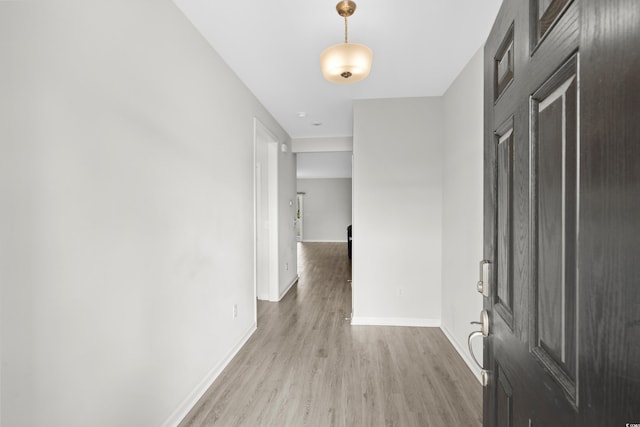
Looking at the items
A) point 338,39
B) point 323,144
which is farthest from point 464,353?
point 323,144

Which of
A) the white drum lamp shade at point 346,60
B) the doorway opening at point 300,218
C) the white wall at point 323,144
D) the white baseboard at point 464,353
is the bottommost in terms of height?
the white baseboard at point 464,353

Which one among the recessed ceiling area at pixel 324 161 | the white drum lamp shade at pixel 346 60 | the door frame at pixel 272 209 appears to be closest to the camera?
the white drum lamp shade at pixel 346 60

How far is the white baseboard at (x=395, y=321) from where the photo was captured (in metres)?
→ 3.36

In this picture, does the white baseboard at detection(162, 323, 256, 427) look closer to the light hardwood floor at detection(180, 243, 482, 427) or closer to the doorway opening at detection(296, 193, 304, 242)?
the light hardwood floor at detection(180, 243, 482, 427)

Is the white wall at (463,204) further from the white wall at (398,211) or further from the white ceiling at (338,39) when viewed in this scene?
the white ceiling at (338,39)

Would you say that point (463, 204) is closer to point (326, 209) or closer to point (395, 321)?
point (395, 321)

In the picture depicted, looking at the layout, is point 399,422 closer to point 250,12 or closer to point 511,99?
point 511,99

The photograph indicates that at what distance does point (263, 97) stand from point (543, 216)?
3200mm

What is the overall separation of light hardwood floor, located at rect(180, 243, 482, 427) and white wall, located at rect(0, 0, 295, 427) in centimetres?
30

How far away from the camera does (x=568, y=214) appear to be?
1.73 ft

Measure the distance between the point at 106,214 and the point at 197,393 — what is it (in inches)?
56.7

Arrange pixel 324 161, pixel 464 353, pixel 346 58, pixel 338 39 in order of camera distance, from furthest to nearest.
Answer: pixel 324 161, pixel 464 353, pixel 338 39, pixel 346 58

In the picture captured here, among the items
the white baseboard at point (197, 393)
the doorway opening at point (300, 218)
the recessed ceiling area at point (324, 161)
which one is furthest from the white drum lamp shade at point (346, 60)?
the doorway opening at point (300, 218)

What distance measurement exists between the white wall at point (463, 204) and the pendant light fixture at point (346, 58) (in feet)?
3.75
